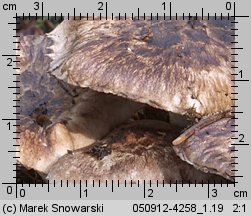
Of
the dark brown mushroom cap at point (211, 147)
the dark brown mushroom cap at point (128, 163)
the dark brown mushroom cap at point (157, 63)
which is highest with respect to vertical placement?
the dark brown mushroom cap at point (157, 63)

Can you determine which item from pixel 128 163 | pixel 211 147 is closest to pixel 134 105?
pixel 128 163

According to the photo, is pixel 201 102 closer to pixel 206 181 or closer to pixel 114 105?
pixel 206 181

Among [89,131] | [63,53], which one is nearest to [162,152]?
[89,131]

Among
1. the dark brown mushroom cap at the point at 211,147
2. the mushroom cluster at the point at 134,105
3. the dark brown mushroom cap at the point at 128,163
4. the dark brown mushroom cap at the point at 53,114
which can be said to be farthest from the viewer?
the dark brown mushroom cap at the point at 53,114

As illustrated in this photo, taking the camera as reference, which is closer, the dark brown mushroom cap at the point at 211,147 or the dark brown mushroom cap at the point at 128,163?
the dark brown mushroom cap at the point at 211,147

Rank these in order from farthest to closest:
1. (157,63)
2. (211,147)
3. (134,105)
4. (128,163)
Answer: (134,105) < (128,163) < (157,63) < (211,147)

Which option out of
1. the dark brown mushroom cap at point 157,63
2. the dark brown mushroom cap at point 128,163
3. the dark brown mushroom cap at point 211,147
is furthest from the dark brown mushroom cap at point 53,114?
the dark brown mushroom cap at point 211,147

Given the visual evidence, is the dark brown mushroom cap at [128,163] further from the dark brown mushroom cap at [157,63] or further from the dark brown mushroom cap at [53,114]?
the dark brown mushroom cap at [157,63]

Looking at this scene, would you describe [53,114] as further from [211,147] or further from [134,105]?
[211,147]
